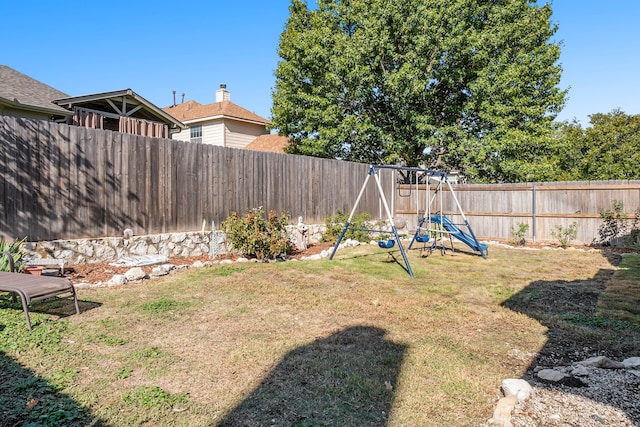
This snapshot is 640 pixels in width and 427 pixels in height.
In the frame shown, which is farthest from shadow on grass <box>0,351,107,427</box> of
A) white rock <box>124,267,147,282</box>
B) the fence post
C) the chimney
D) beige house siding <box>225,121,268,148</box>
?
the chimney

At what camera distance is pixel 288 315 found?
4.64 m

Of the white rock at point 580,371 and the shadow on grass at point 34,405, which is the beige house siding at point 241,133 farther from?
the white rock at point 580,371

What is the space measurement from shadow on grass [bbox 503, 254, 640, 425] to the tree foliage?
16240 millimetres

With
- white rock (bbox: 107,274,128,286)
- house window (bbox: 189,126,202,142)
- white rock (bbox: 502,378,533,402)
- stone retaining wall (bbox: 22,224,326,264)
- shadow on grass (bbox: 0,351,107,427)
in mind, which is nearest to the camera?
shadow on grass (bbox: 0,351,107,427)

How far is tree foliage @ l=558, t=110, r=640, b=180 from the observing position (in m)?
20.0

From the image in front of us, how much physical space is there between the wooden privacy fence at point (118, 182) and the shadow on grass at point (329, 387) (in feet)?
16.2

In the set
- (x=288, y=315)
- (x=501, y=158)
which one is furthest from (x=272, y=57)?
(x=288, y=315)

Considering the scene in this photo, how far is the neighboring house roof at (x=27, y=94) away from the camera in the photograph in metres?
11.3

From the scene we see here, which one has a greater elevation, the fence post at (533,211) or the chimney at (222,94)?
the chimney at (222,94)

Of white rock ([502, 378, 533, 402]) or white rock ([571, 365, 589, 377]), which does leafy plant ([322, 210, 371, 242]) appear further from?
white rock ([502, 378, 533, 402])

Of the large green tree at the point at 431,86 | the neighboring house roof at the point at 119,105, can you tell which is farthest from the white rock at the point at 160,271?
the large green tree at the point at 431,86

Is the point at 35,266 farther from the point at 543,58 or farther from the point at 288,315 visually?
the point at 543,58

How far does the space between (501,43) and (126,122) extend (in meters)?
14.5

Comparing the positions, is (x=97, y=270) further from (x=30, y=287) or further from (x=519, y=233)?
(x=519, y=233)
